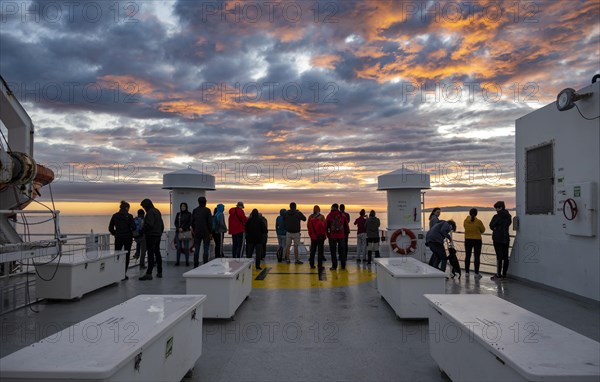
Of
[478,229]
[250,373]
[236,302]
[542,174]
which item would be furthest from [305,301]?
[542,174]

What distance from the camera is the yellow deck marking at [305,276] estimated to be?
9500 mm

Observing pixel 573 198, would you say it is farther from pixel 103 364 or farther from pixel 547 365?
pixel 103 364

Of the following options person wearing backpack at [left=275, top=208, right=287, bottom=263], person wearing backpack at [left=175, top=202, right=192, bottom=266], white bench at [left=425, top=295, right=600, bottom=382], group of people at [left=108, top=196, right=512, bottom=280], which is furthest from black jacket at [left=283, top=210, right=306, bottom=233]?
white bench at [left=425, top=295, right=600, bottom=382]

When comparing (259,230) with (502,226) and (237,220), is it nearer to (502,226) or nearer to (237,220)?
(237,220)

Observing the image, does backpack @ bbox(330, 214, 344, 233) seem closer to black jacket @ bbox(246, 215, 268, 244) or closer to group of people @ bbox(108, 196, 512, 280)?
group of people @ bbox(108, 196, 512, 280)

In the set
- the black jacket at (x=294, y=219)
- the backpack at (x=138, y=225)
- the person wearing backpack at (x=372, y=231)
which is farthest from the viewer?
the person wearing backpack at (x=372, y=231)

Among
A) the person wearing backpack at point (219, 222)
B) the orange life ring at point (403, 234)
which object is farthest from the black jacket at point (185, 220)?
the orange life ring at point (403, 234)

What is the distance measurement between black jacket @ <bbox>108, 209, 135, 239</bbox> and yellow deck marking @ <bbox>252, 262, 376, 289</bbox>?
3265 mm

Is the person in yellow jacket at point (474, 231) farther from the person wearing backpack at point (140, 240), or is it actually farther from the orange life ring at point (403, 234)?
the person wearing backpack at point (140, 240)

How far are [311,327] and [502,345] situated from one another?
3593mm

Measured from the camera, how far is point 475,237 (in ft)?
34.2

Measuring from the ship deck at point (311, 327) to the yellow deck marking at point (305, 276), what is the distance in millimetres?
71

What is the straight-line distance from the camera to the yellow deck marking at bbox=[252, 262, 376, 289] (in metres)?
9.50

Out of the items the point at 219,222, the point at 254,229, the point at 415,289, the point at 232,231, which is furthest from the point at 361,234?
the point at 415,289
